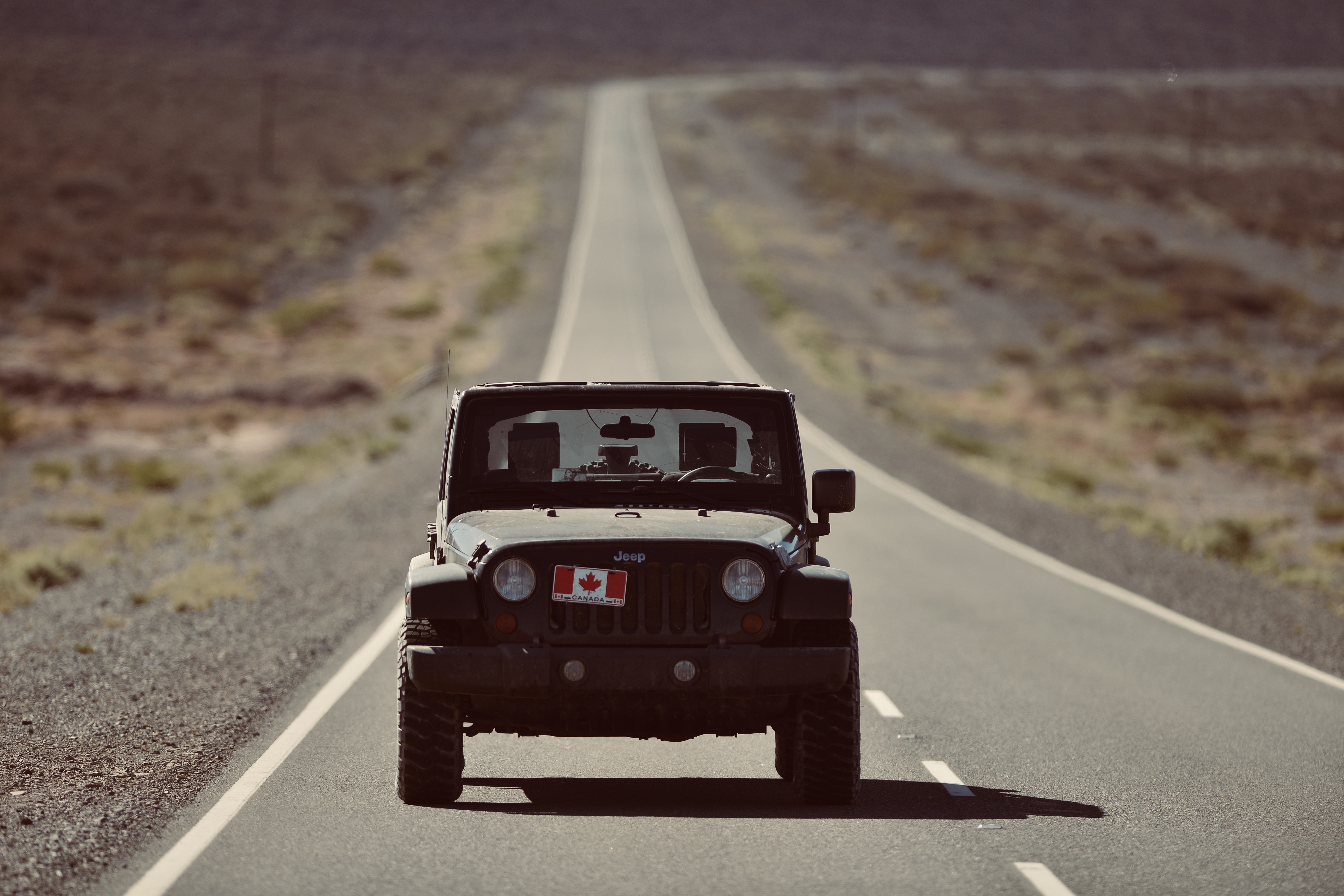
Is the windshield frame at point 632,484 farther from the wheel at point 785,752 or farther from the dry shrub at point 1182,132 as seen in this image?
the dry shrub at point 1182,132

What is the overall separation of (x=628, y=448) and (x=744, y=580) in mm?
1463

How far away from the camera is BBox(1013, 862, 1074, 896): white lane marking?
6.08m

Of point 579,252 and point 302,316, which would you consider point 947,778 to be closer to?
point 302,316

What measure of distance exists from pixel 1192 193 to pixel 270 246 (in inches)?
1988

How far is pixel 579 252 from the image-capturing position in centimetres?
6206

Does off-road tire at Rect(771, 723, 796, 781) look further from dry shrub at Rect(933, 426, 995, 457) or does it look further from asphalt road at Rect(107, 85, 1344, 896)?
dry shrub at Rect(933, 426, 995, 457)

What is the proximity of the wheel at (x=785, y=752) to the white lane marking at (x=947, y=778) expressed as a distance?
826 mm

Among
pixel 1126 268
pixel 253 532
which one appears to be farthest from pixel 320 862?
pixel 1126 268

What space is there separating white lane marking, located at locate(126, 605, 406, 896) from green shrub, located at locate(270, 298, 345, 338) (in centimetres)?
3549

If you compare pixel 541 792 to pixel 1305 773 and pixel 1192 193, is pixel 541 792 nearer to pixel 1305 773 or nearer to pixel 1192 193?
pixel 1305 773

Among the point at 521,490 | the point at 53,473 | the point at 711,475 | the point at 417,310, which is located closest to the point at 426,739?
the point at 521,490

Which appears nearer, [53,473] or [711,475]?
[711,475]

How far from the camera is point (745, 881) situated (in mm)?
6188

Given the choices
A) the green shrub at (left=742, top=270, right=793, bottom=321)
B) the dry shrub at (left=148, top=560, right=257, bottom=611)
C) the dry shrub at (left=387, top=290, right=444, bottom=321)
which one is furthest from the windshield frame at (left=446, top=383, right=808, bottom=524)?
the green shrub at (left=742, top=270, right=793, bottom=321)
